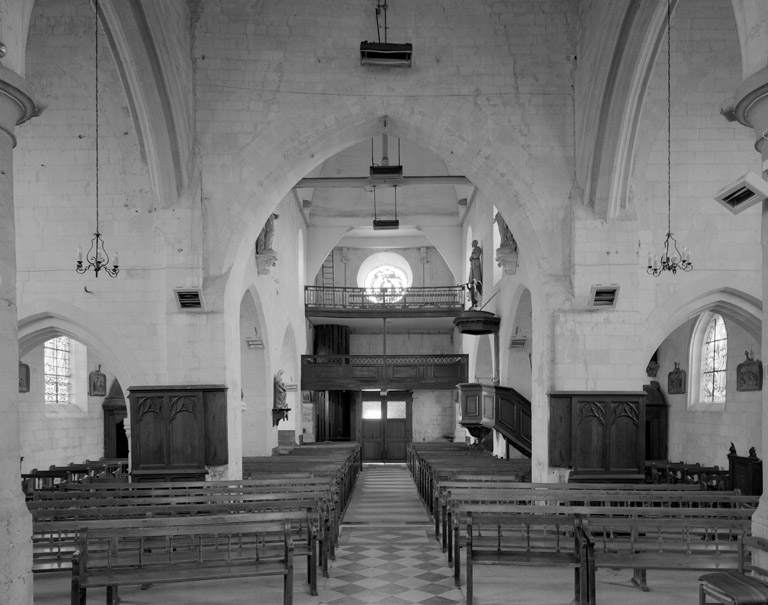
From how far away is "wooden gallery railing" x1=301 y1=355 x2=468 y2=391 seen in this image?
23.5 metres

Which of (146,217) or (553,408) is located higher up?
(146,217)

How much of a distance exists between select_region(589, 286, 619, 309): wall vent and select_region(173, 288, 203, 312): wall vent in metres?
5.42

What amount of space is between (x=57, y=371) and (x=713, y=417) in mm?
13076

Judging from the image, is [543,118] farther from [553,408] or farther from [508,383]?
[508,383]

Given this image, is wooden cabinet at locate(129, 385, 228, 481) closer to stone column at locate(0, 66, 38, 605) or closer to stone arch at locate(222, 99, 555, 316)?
stone arch at locate(222, 99, 555, 316)

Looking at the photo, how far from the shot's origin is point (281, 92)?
1126cm

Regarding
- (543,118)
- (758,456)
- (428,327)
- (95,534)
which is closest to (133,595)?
(95,534)

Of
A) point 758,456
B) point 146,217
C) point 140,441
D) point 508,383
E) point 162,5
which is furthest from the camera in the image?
point 508,383

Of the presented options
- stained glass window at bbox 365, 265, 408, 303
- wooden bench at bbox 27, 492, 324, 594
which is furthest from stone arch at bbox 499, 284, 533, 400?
stained glass window at bbox 365, 265, 408, 303

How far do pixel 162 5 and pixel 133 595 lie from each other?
7.09m

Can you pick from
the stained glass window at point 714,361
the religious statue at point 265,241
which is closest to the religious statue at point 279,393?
the religious statue at point 265,241

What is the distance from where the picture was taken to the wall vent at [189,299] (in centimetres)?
1071

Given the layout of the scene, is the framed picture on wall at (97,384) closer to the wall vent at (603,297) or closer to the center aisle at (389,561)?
the center aisle at (389,561)

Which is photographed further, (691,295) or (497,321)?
(497,321)
